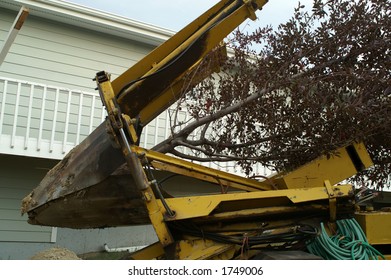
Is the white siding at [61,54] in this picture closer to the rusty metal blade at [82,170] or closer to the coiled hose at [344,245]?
the rusty metal blade at [82,170]

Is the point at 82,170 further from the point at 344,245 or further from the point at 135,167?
the point at 344,245

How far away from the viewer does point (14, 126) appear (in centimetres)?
705

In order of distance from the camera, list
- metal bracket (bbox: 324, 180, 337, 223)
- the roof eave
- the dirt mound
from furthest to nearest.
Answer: the roof eave, the dirt mound, metal bracket (bbox: 324, 180, 337, 223)

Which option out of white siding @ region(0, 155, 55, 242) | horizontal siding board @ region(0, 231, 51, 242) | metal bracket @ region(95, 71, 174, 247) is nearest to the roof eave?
white siding @ region(0, 155, 55, 242)

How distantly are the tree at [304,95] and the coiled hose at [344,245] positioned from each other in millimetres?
871

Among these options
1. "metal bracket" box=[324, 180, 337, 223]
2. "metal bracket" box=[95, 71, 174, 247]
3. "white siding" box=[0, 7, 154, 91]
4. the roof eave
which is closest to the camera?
"metal bracket" box=[95, 71, 174, 247]

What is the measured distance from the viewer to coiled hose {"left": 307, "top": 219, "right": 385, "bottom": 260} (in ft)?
10.6

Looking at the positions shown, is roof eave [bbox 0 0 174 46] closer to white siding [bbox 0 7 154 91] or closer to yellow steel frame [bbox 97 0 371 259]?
white siding [bbox 0 7 154 91]

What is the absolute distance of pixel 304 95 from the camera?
4301mm

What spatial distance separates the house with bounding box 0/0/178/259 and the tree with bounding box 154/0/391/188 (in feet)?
10.8

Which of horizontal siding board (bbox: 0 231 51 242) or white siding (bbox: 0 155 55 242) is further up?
white siding (bbox: 0 155 55 242)

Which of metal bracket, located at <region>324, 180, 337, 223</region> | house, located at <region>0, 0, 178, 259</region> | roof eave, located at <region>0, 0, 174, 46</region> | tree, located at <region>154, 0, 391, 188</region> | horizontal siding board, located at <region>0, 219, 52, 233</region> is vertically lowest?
metal bracket, located at <region>324, 180, 337, 223</region>

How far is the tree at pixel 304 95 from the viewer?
4.23 metres

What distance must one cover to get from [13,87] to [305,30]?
5.44 meters
